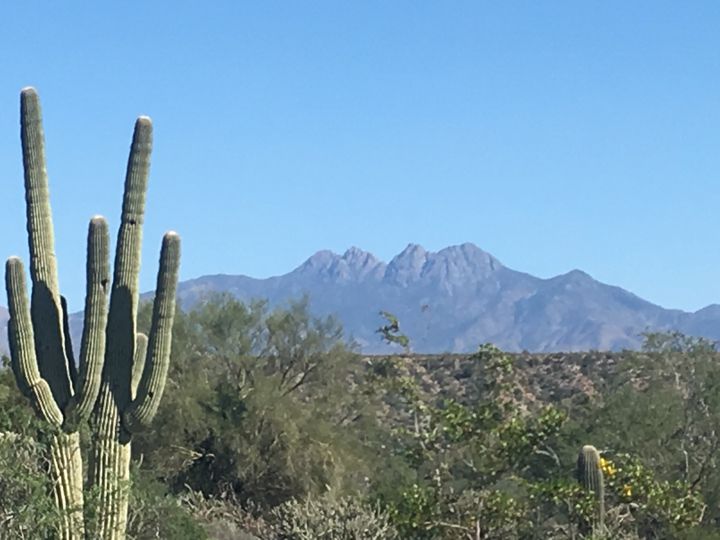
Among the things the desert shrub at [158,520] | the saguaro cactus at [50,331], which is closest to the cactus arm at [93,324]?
the saguaro cactus at [50,331]

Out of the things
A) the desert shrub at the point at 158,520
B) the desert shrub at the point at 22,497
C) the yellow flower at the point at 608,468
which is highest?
Answer: the yellow flower at the point at 608,468

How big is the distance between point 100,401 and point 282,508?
7.24 meters

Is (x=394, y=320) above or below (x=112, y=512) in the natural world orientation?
above

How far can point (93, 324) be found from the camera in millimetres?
13047

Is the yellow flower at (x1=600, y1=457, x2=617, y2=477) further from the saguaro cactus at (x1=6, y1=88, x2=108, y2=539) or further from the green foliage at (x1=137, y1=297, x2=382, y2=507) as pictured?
the green foliage at (x1=137, y1=297, x2=382, y2=507)

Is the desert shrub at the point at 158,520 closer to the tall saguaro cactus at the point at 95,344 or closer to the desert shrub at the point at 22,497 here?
the tall saguaro cactus at the point at 95,344

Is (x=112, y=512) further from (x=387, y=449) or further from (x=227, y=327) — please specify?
(x=227, y=327)

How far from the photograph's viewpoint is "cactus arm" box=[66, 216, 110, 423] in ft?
42.6

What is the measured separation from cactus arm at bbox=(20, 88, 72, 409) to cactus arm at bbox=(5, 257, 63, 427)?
10 centimetres

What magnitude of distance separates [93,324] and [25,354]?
67 centimetres

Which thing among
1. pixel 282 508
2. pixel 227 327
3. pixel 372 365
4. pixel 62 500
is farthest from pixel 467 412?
pixel 372 365

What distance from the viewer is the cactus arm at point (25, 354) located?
1289 cm

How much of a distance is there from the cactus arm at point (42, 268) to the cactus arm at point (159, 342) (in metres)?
0.71

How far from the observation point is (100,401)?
43.0 feet
